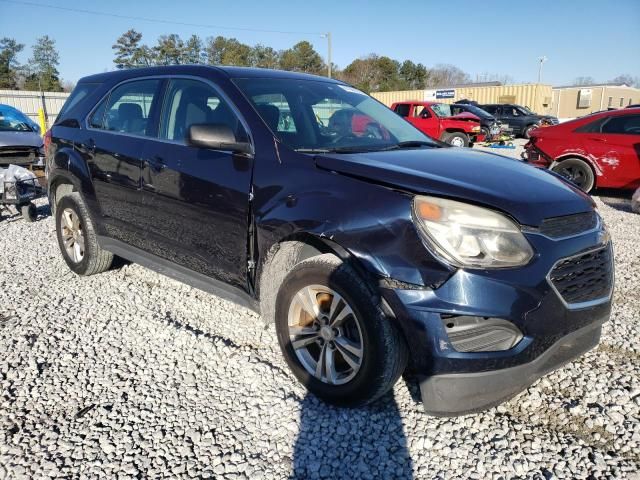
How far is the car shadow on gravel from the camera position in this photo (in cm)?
223

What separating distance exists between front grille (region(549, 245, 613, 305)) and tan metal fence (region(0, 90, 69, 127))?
24.1 m

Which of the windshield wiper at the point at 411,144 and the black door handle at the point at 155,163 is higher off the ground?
the windshield wiper at the point at 411,144

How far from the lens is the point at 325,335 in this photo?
2643 mm

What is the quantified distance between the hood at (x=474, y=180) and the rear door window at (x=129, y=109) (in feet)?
5.83

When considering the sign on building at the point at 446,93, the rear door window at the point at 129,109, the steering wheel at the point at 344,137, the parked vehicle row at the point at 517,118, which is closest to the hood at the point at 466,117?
the parked vehicle row at the point at 517,118

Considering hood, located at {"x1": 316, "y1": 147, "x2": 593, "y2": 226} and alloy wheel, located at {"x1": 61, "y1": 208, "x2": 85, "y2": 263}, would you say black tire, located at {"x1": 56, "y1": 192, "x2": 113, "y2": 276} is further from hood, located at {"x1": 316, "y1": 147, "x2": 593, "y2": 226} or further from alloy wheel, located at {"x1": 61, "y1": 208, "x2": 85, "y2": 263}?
hood, located at {"x1": 316, "y1": 147, "x2": 593, "y2": 226}

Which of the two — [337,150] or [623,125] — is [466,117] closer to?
[623,125]

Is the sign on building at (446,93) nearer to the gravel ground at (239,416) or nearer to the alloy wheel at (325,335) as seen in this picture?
the gravel ground at (239,416)

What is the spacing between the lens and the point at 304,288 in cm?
266

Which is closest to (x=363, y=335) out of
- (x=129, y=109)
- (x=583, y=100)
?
(x=129, y=109)

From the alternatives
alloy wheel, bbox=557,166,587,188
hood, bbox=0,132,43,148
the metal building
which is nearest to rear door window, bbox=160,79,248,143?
hood, bbox=0,132,43,148

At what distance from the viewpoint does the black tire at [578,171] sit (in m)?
8.74

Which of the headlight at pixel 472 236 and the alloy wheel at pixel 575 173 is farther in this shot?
the alloy wheel at pixel 575 173

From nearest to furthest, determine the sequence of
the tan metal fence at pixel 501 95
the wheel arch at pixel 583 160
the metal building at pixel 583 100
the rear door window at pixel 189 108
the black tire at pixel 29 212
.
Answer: the rear door window at pixel 189 108, the black tire at pixel 29 212, the wheel arch at pixel 583 160, the tan metal fence at pixel 501 95, the metal building at pixel 583 100
